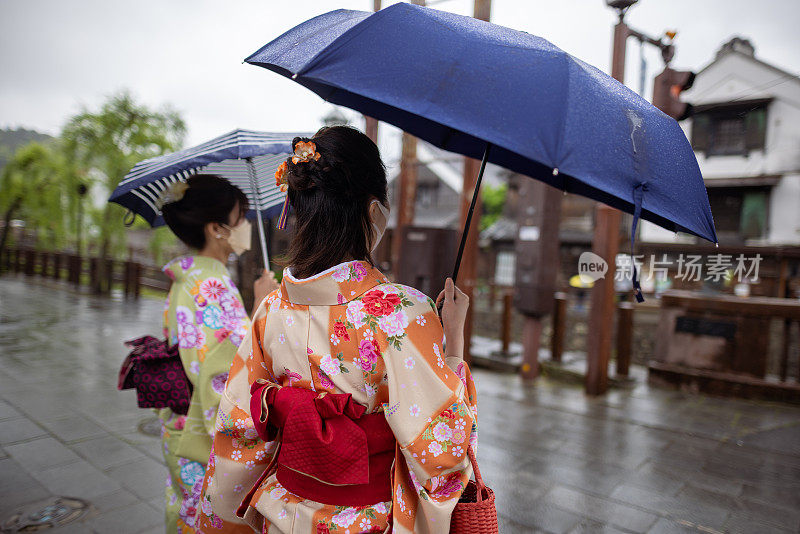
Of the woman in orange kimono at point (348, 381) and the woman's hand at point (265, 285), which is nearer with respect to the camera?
the woman in orange kimono at point (348, 381)

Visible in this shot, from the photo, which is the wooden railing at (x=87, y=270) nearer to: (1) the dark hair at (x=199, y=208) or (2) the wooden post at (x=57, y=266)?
(2) the wooden post at (x=57, y=266)

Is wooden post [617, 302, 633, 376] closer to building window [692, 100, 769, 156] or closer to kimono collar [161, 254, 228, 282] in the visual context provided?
kimono collar [161, 254, 228, 282]

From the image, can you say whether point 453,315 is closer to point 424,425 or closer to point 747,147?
point 424,425

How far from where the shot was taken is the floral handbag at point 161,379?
7.16 ft

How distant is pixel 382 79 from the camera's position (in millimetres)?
1315

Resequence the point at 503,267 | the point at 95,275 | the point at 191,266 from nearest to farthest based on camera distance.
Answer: the point at 191,266, the point at 95,275, the point at 503,267

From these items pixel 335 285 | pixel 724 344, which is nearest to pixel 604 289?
pixel 724 344

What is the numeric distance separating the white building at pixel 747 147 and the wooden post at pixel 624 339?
4.23 m

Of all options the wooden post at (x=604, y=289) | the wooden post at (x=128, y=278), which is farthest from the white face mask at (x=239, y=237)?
the wooden post at (x=128, y=278)

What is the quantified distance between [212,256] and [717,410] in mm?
6133

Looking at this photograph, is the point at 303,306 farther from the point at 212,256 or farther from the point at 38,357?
the point at 38,357

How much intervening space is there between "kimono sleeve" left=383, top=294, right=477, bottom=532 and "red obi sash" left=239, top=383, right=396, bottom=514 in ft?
0.24

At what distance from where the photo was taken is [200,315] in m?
2.20

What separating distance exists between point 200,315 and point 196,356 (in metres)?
0.18
